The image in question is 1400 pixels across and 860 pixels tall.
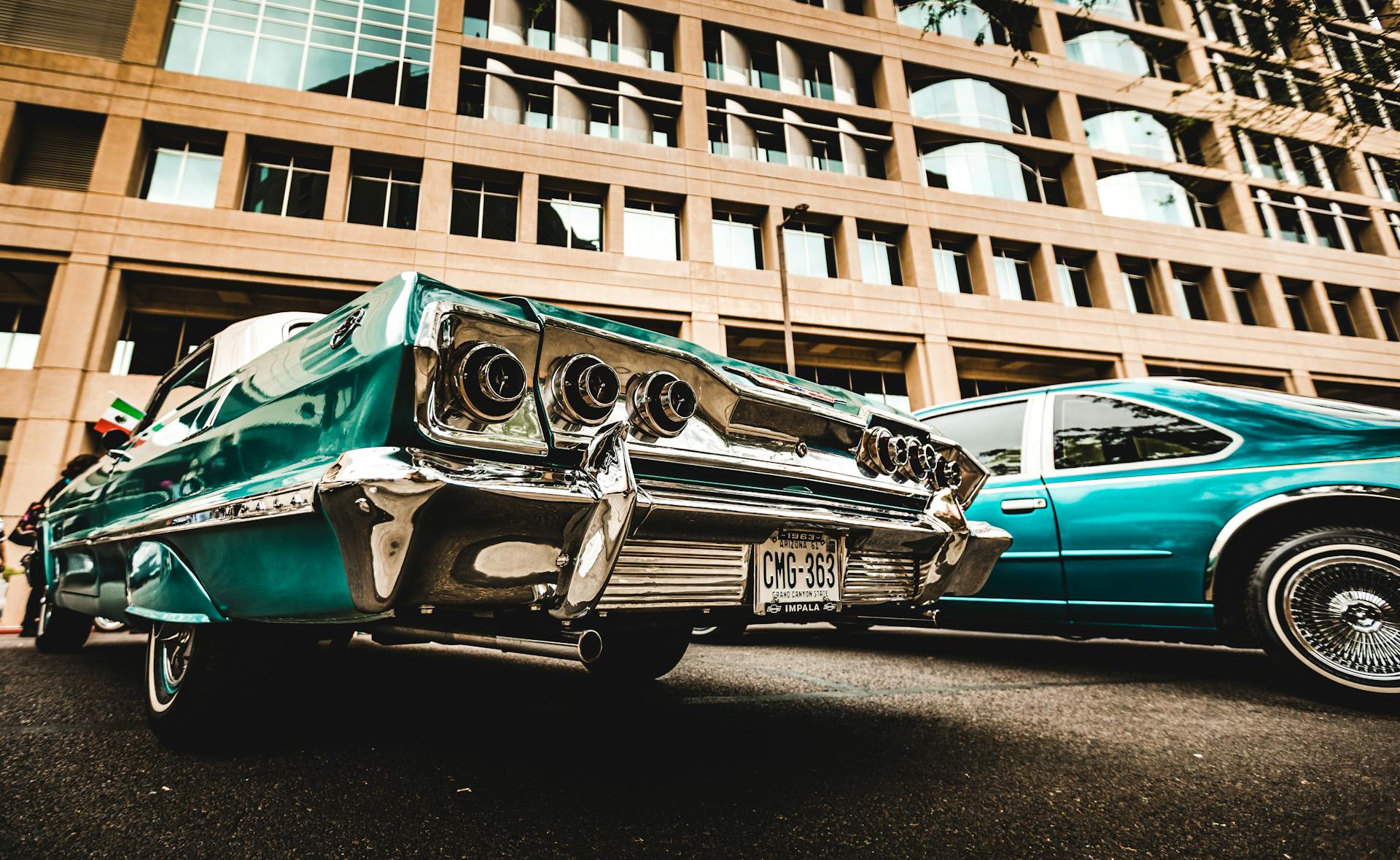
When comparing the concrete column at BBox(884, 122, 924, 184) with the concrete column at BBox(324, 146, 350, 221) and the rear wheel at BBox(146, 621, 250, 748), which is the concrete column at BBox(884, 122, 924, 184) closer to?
the concrete column at BBox(324, 146, 350, 221)

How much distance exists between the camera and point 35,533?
14.4 ft

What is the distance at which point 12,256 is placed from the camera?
1138cm

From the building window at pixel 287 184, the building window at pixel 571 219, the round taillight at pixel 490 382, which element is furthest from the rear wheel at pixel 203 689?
the building window at pixel 287 184

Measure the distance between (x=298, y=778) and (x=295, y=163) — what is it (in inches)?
617

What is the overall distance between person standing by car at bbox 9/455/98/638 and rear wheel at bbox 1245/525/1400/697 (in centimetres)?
687

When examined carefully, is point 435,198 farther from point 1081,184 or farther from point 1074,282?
point 1081,184

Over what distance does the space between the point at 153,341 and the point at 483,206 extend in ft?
23.7

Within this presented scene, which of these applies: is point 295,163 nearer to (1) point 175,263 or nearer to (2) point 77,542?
(1) point 175,263

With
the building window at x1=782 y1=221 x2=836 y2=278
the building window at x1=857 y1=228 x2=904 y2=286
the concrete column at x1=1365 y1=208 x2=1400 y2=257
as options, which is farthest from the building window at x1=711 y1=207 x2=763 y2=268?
the concrete column at x1=1365 y1=208 x2=1400 y2=257

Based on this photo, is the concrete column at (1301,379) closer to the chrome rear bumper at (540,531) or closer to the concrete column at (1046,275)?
the concrete column at (1046,275)

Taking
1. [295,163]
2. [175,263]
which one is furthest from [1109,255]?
[175,263]

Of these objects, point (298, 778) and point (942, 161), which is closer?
point (298, 778)

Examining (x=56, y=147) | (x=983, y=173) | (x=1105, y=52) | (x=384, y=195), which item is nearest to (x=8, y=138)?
(x=56, y=147)

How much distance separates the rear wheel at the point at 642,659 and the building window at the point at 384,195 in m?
13.2
